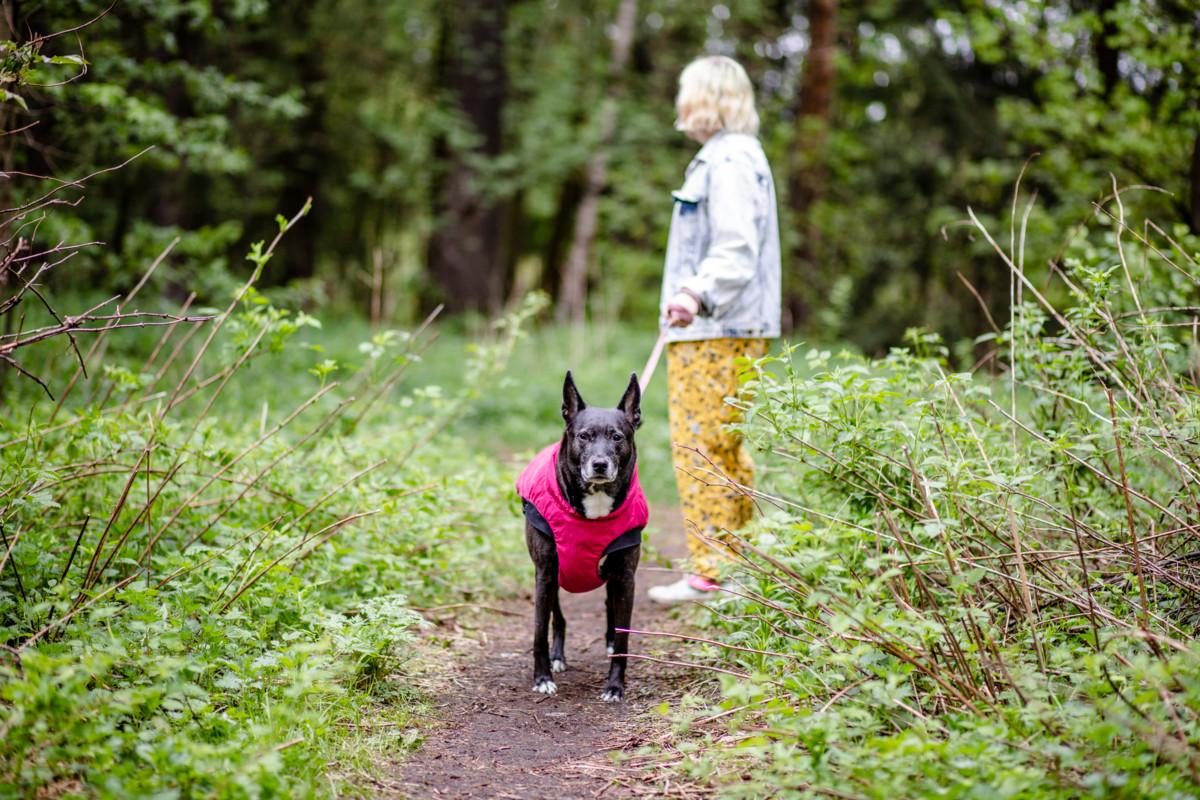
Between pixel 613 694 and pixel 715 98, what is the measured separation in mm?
2923

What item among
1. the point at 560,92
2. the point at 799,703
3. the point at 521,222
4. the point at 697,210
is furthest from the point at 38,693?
the point at 521,222

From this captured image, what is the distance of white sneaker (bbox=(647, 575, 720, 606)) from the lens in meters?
4.91

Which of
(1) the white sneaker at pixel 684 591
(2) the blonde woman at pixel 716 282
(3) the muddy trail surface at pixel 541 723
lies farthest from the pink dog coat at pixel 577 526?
(1) the white sneaker at pixel 684 591

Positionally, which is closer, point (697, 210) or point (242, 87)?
point (697, 210)

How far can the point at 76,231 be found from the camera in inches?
311

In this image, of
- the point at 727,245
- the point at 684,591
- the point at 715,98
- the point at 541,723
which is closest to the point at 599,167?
the point at 715,98

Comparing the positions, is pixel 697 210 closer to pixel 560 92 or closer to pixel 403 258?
pixel 560 92

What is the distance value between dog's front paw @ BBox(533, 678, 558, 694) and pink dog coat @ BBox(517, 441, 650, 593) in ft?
1.35

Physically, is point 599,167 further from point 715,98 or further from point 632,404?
point 632,404

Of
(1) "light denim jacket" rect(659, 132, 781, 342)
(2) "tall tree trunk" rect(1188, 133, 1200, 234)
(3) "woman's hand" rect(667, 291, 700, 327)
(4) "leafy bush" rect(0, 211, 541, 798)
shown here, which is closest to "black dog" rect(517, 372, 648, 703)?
(3) "woman's hand" rect(667, 291, 700, 327)

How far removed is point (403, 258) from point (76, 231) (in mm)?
15850

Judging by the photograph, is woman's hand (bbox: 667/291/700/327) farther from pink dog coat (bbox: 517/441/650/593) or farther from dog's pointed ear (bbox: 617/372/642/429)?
pink dog coat (bbox: 517/441/650/593)

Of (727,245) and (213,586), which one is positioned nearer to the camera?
(213,586)

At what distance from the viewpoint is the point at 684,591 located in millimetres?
5035
